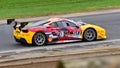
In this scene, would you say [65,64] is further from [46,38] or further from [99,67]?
[46,38]

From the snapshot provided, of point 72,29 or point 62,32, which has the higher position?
point 72,29

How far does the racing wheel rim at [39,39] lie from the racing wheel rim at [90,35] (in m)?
2.05

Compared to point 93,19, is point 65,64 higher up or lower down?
higher up

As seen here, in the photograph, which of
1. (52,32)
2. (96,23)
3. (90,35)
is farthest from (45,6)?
(52,32)

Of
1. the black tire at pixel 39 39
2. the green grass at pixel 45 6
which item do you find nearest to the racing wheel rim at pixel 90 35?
the black tire at pixel 39 39

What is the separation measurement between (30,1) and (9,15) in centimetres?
548

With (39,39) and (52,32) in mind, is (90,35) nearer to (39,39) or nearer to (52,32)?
(52,32)

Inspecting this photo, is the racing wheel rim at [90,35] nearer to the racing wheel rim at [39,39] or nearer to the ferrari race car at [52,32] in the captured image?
the ferrari race car at [52,32]

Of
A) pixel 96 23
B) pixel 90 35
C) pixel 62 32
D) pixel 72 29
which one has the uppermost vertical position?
pixel 72 29

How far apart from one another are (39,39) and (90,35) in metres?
2.49

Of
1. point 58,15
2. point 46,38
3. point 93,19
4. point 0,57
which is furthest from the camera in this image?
point 58,15

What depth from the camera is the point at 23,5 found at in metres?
29.6

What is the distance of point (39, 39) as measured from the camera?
1616 centimetres

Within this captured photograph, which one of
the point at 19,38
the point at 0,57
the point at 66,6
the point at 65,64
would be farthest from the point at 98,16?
the point at 65,64
